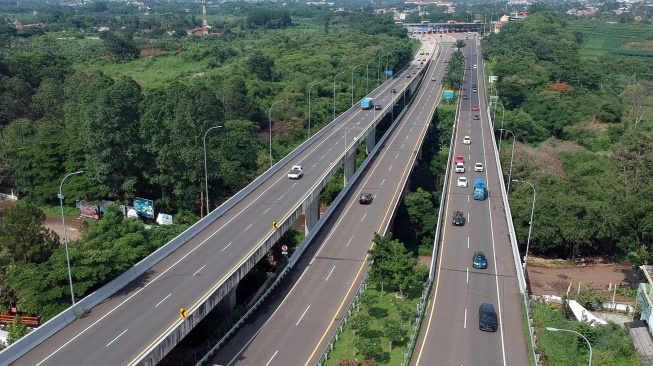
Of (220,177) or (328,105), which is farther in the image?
(328,105)

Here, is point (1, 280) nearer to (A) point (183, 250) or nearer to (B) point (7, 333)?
(B) point (7, 333)

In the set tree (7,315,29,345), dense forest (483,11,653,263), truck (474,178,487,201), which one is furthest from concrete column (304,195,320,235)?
tree (7,315,29,345)

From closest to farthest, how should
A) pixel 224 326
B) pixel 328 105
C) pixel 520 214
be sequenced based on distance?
pixel 224 326
pixel 520 214
pixel 328 105

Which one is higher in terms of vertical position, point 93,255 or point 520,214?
point 93,255

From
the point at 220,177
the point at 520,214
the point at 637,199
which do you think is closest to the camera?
the point at 637,199

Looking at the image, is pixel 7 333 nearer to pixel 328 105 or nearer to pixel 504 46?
pixel 328 105

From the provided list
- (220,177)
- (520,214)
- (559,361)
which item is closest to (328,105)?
(220,177)

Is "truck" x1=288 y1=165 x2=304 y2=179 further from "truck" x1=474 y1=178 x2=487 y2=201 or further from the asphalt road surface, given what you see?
"truck" x1=474 y1=178 x2=487 y2=201
